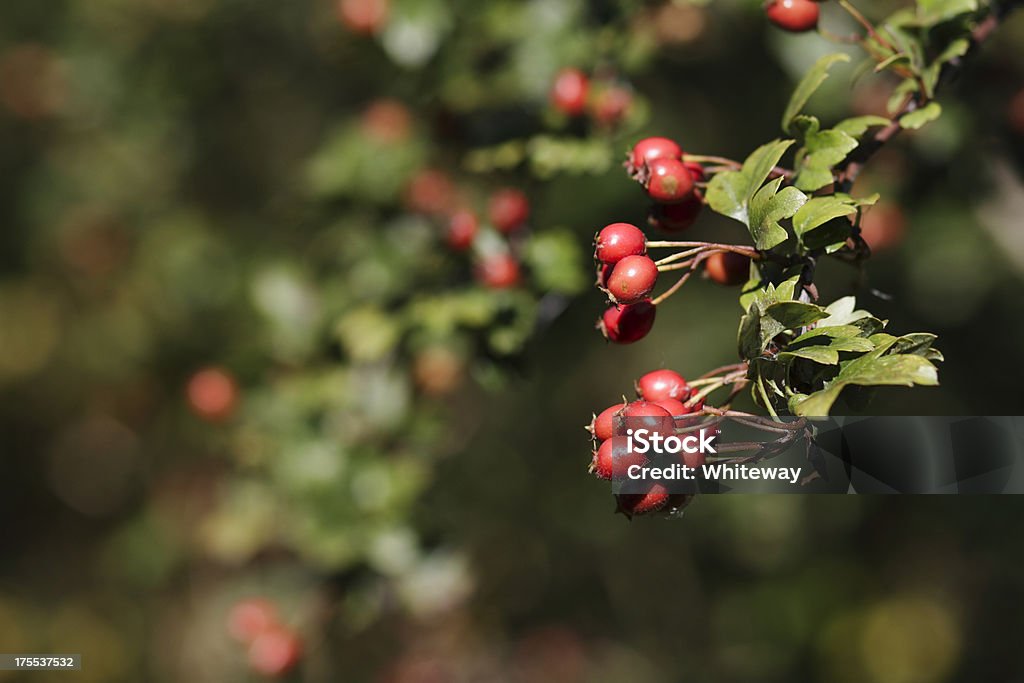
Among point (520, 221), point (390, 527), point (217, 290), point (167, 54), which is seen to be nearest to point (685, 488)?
point (520, 221)

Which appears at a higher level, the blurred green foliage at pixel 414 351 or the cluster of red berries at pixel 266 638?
the blurred green foliage at pixel 414 351

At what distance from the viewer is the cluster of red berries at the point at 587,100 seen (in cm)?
129

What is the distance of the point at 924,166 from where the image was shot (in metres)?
1.55

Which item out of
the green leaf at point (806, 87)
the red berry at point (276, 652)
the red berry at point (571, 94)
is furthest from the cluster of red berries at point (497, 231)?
the red berry at point (276, 652)

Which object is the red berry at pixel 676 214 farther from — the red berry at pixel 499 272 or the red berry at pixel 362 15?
the red berry at pixel 362 15

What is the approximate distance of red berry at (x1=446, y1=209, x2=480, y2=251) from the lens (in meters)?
1.32

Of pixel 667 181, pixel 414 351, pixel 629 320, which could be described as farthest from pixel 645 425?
pixel 414 351

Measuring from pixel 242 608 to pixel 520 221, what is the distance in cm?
91

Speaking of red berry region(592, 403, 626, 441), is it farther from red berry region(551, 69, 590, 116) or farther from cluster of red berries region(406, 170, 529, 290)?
red berry region(551, 69, 590, 116)

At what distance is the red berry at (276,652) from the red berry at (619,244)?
3.65 feet

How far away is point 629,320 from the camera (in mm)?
816

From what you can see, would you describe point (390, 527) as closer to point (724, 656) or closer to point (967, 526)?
point (724, 656)

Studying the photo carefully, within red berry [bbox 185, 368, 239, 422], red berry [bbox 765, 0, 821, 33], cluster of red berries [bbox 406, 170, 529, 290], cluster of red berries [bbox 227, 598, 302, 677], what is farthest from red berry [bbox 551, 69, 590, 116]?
cluster of red berries [bbox 227, 598, 302, 677]

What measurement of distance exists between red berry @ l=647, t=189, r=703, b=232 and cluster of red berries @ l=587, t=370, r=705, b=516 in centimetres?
21
